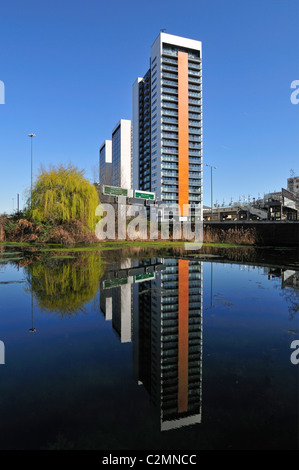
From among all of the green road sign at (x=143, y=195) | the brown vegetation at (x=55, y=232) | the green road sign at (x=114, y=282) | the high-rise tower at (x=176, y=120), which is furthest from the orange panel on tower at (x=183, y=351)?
the high-rise tower at (x=176, y=120)

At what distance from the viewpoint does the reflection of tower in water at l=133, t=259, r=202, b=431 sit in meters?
2.35

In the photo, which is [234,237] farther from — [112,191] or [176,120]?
[176,120]

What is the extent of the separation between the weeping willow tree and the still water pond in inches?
697

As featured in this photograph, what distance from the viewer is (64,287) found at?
6859 mm

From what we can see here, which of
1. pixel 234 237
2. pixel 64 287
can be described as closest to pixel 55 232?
pixel 234 237

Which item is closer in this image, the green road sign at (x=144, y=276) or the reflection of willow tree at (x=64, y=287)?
the reflection of willow tree at (x=64, y=287)

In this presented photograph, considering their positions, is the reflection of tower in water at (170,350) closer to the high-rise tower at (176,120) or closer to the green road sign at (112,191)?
the green road sign at (112,191)

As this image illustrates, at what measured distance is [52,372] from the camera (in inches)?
110

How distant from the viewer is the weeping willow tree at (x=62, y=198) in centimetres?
2270

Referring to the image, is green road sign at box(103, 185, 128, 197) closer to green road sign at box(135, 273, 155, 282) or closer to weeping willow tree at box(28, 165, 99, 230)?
weeping willow tree at box(28, 165, 99, 230)

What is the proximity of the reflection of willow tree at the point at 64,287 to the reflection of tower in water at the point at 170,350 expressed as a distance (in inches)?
47.6

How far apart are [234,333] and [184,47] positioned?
8811cm

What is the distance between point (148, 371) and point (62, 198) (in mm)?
21984
